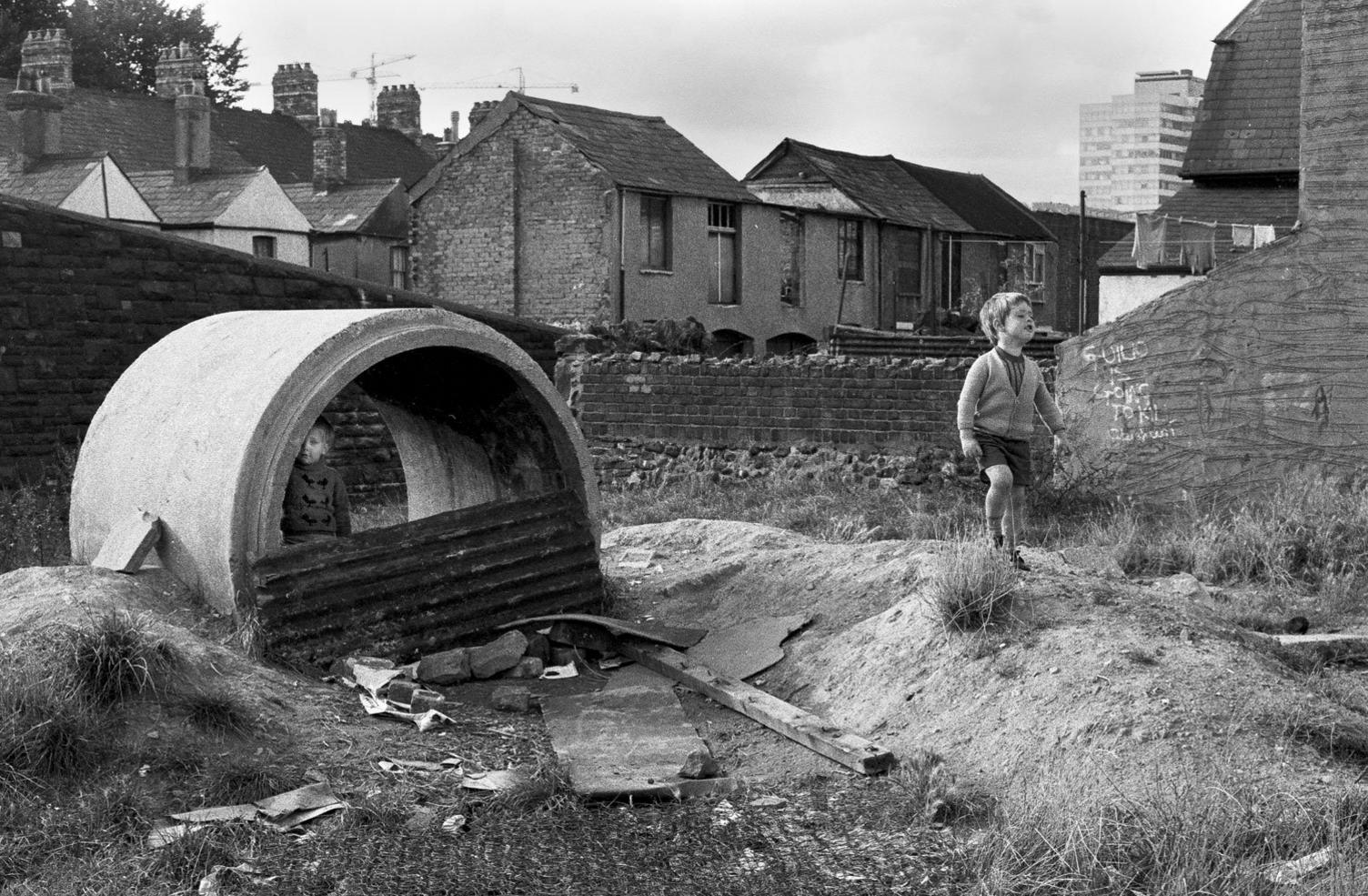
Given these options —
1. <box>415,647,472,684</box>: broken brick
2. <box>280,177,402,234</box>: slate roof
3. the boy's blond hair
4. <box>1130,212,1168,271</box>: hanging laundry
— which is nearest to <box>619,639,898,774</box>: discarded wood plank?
<box>415,647,472,684</box>: broken brick

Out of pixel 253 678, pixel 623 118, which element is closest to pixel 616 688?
pixel 253 678

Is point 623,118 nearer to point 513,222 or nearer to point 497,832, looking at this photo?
point 513,222

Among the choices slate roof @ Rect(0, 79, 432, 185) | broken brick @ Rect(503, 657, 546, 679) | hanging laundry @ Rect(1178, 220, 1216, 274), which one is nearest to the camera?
broken brick @ Rect(503, 657, 546, 679)

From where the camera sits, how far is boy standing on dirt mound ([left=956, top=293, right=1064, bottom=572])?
8.48 meters

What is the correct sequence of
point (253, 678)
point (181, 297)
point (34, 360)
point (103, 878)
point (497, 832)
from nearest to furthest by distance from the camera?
point (103, 878) → point (497, 832) → point (253, 678) → point (34, 360) → point (181, 297)

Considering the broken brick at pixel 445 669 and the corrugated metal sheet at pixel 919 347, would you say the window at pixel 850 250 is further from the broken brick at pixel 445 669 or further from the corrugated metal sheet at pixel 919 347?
the broken brick at pixel 445 669

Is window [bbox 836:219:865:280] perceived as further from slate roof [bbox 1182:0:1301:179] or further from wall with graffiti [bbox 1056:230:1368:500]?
wall with graffiti [bbox 1056:230:1368:500]

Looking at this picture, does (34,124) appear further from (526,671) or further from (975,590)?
(975,590)

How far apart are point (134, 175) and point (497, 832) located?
3208 centimetres

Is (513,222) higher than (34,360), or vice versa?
(513,222)

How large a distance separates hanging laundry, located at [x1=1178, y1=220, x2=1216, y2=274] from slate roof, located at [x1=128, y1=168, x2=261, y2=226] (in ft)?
62.7

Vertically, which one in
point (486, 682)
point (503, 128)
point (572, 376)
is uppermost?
point (503, 128)

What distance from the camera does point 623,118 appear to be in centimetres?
3198

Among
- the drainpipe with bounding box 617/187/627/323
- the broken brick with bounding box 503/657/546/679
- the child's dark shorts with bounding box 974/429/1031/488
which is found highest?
the drainpipe with bounding box 617/187/627/323
